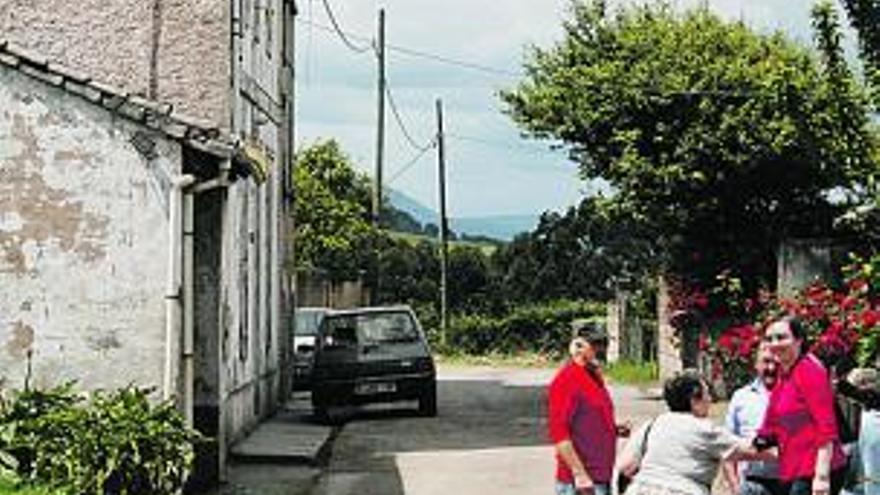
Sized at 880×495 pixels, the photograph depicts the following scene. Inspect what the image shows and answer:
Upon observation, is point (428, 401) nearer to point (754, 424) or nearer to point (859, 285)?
point (859, 285)

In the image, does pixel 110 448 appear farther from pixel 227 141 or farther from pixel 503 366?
pixel 503 366

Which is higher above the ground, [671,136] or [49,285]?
[671,136]

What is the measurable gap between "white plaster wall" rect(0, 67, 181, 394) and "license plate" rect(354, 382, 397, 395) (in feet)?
31.4

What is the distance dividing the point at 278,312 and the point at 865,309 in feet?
35.7

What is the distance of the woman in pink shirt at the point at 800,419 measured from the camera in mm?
9016

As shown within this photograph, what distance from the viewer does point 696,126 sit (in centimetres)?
2567

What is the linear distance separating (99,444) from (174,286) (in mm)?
2075

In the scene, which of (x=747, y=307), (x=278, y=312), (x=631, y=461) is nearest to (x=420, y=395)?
(x=278, y=312)

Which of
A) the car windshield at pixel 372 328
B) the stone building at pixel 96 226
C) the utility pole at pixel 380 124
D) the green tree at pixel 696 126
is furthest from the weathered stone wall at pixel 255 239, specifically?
the utility pole at pixel 380 124

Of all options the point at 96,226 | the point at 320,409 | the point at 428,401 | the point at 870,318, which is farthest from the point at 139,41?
the point at 428,401

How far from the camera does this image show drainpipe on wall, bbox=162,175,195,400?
14391 millimetres

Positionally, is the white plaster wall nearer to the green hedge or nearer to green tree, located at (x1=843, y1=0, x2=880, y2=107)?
green tree, located at (x1=843, y1=0, x2=880, y2=107)

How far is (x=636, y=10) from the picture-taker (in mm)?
28094

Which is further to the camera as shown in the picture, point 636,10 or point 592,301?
point 592,301
